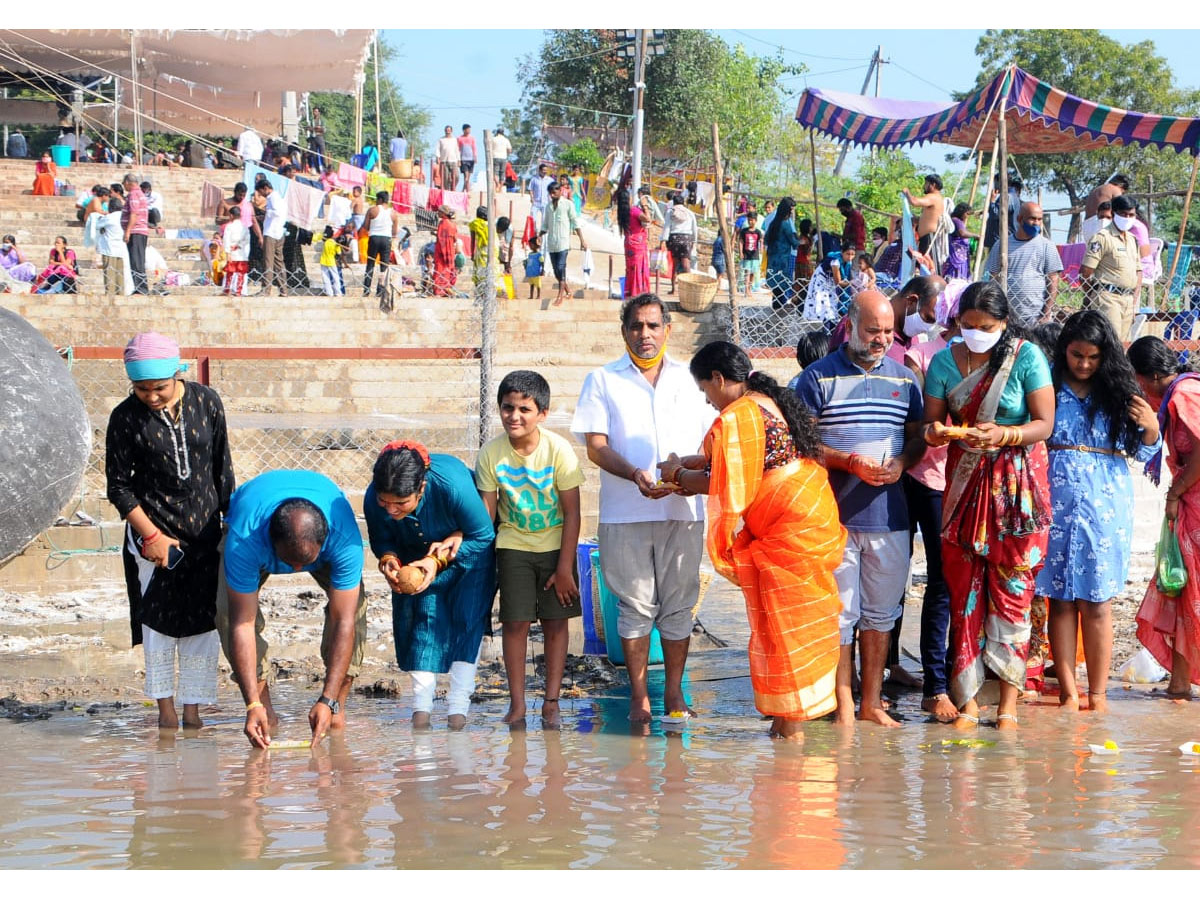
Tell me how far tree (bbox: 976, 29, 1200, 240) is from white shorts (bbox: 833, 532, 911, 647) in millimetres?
30424

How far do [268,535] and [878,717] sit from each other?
2.71m

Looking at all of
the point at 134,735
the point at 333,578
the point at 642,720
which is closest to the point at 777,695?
the point at 642,720

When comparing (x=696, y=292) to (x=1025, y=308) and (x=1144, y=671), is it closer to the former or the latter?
(x=1025, y=308)

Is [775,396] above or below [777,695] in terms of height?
above

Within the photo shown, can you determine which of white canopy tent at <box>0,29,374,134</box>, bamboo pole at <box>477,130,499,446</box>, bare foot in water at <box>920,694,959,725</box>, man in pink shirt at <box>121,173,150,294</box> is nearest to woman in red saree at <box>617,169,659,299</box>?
bamboo pole at <box>477,130,499,446</box>

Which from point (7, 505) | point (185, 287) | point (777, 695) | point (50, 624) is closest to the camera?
point (777, 695)

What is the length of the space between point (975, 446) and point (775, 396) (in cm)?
Answer: 87

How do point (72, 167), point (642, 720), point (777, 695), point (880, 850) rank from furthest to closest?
point (72, 167), point (642, 720), point (777, 695), point (880, 850)

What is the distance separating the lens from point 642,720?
5.62 metres

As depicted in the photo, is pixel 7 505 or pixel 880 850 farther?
pixel 7 505

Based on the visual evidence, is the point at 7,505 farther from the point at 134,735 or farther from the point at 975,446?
the point at 975,446

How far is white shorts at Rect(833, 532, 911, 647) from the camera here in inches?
219

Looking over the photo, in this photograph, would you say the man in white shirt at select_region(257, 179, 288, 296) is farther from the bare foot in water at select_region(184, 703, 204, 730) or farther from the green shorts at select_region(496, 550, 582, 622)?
the green shorts at select_region(496, 550, 582, 622)

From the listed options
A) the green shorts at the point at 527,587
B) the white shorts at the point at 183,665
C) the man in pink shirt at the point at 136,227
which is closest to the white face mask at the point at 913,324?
the green shorts at the point at 527,587
